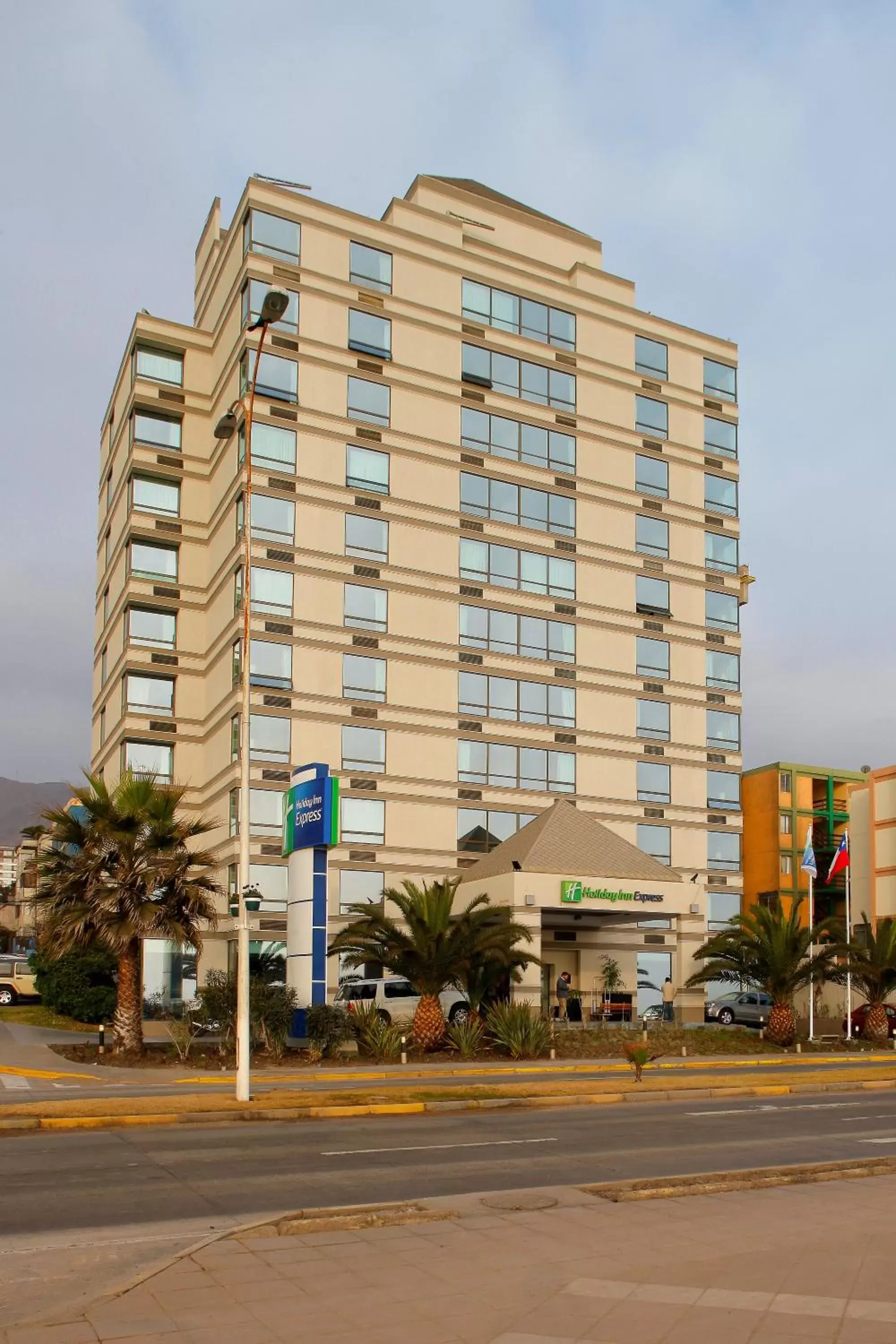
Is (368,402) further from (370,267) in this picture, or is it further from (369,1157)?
(369,1157)

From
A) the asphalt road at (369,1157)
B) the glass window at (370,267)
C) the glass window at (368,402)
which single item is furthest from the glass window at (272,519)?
the asphalt road at (369,1157)

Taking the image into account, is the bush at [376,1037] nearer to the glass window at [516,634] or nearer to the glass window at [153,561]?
the glass window at [516,634]

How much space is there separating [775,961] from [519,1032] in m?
11.4

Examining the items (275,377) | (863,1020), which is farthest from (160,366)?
(863,1020)

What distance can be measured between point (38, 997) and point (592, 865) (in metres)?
22.6

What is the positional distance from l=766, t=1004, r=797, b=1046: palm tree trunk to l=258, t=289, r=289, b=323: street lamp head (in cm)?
2859

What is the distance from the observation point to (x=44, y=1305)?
8750 millimetres

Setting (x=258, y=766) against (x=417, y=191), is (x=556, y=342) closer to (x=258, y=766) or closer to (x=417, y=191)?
(x=417, y=191)

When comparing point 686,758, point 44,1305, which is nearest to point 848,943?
point 686,758

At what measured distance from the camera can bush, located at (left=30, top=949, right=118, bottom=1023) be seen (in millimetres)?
40438

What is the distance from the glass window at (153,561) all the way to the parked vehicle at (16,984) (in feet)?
51.4

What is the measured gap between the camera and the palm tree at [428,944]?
3269 cm

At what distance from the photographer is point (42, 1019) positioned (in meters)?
41.6

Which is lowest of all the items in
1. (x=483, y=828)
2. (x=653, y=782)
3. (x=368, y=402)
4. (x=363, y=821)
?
(x=483, y=828)
